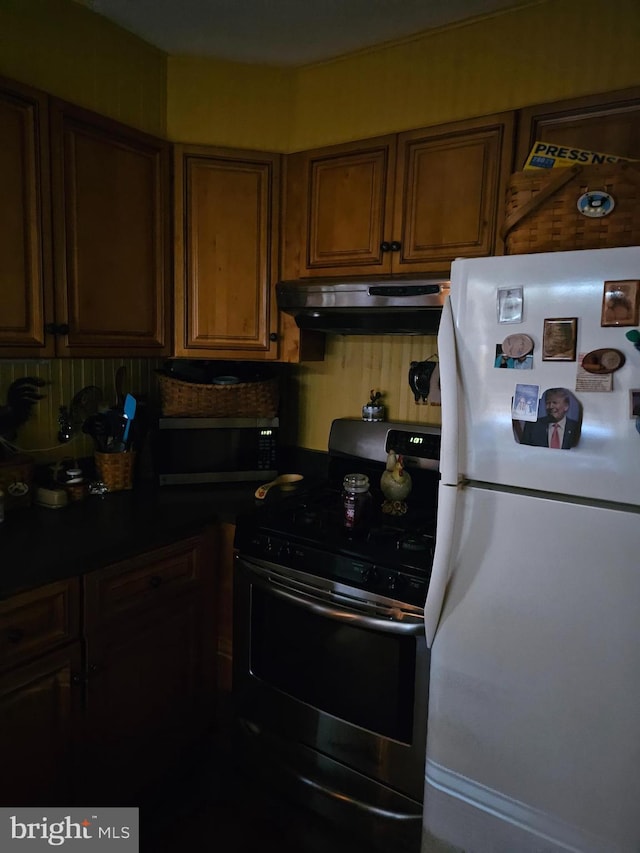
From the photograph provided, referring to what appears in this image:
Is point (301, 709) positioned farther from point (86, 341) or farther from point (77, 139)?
point (77, 139)

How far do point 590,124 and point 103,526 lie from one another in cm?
179

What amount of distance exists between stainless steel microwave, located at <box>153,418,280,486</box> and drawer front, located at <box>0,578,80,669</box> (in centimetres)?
73

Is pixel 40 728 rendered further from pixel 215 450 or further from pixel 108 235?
pixel 108 235

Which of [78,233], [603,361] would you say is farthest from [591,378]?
[78,233]

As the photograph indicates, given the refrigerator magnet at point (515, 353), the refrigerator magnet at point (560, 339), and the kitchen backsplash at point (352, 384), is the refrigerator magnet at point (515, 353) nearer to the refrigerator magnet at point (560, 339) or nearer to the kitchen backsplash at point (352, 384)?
the refrigerator magnet at point (560, 339)

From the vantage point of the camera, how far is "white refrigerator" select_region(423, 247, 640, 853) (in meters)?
1.14

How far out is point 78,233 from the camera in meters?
1.79

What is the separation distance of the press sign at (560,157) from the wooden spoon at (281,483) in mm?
1294

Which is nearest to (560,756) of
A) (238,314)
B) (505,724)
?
A: (505,724)

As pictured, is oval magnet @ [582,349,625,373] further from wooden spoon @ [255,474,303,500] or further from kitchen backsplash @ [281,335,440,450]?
wooden spoon @ [255,474,303,500]

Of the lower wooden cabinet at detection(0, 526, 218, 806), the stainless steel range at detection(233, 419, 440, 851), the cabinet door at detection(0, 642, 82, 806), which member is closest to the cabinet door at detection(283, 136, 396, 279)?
the stainless steel range at detection(233, 419, 440, 851)

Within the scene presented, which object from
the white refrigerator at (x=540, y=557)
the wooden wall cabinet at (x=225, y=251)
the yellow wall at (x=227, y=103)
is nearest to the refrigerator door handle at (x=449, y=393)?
the white refrigerator at (x=540, y=557)

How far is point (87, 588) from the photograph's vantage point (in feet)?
5.04

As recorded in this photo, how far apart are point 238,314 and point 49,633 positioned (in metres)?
1.20
